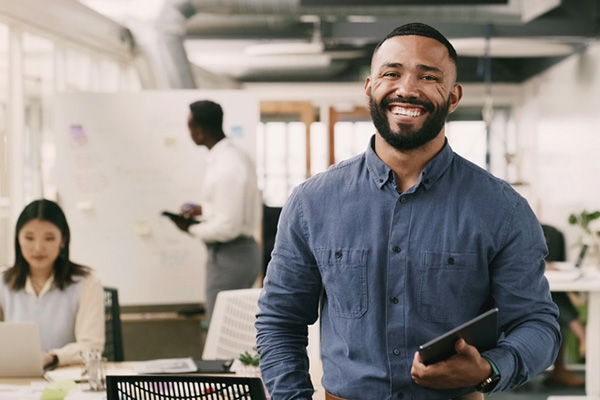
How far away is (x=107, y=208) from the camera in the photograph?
4895mm

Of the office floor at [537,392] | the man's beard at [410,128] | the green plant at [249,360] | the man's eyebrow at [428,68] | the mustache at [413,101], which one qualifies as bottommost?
the office floor at [537,392]

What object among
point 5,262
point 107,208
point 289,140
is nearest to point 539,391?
point 107,208

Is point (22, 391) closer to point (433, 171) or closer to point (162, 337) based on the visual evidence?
point (433, 171)

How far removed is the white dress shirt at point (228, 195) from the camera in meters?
4.33

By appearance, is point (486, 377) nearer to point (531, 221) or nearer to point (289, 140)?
point (531, 221)

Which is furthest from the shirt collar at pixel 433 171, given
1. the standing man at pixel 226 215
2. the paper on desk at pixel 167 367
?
the standing man at pixel 226 215

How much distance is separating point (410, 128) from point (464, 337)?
0.44 m

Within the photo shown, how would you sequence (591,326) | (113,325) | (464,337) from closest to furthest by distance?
(464,337) < (113,325) < (591,326)

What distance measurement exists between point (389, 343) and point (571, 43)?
5602mm

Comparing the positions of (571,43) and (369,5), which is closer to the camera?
(369,5)

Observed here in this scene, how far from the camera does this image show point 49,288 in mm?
3115

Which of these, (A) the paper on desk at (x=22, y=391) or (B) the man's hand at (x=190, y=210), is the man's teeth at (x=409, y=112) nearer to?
(A) the paper on desk at (x=22, y=391)

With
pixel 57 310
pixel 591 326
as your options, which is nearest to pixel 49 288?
pixel 57 310

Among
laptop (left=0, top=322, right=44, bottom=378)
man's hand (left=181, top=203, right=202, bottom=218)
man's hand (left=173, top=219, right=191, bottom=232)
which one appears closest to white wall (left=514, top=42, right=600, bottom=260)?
man's hand (left=181, top=203, right=202, bottom=218)
